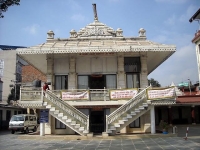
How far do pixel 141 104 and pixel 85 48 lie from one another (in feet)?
20.7

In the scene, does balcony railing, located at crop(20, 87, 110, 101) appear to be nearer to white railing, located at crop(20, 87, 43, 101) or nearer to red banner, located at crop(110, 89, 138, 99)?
white railing, located at crop(20, 87, 43, 101)

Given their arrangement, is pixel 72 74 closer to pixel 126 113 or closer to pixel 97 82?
pixel 97 82

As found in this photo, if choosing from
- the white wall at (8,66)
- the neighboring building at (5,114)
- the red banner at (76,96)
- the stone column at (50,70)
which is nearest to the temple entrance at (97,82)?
the red banner at (76,96)

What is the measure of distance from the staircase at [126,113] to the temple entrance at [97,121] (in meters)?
2.94

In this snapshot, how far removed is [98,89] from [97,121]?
3152mm

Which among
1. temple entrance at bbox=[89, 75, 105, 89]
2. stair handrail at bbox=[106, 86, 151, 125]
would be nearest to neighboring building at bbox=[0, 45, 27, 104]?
temple entrance at bbox=[89, 75, 105, 89]

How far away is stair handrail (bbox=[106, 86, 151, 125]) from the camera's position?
15922mm

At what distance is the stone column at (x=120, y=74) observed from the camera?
1912cm

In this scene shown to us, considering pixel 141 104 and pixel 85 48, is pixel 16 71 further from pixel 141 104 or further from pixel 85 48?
pixel 141 104

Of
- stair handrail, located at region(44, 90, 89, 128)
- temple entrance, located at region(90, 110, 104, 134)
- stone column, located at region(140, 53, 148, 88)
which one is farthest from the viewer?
stone column, located at region(140, 53, 148, 88)

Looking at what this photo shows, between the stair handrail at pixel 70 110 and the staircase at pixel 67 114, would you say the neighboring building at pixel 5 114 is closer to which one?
the staircase at pixel 67 114

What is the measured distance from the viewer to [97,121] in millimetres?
19016

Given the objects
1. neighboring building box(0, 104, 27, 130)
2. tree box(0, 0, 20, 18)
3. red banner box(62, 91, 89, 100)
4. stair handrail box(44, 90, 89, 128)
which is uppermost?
tree box(0, 0, 20, 18)

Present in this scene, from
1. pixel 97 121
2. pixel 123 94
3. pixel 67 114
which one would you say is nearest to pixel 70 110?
pixel 67 114
